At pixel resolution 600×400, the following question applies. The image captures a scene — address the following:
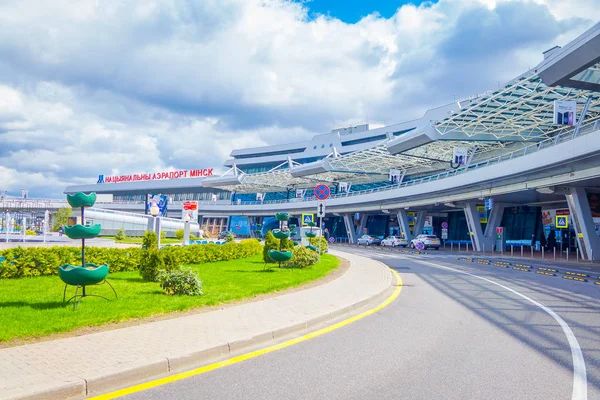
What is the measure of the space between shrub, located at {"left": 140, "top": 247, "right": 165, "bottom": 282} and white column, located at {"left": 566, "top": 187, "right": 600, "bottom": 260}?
2757 centimetres

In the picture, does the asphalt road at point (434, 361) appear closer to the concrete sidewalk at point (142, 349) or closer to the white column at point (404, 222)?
the concrete sidewalk at point (142, 349)

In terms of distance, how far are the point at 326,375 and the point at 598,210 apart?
33.1m

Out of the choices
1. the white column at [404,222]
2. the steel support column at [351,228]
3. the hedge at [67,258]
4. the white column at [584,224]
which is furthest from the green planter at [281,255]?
the steel support column at [351,228]

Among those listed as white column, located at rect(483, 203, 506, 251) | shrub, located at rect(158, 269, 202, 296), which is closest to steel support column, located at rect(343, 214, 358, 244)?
white column, located at rect(483, 203, 506, 251)

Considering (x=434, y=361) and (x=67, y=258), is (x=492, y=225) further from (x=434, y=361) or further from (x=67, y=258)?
(x=434, y=361)

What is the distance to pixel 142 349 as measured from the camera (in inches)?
257

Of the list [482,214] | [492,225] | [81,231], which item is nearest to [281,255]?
[81,231]

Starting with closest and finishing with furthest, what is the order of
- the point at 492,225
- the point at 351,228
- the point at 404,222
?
1. the point at 492,225
2. the point at 404,222
3. the point at 351,228

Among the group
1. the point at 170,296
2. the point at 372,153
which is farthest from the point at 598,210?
the point at 170,296

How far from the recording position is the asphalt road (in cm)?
523

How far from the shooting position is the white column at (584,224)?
29.7m

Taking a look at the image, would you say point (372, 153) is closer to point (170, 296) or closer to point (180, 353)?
point (170, 296)

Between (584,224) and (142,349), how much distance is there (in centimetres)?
3122

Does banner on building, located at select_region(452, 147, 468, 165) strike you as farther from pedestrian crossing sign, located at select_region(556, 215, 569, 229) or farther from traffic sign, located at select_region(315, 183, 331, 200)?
traffic sign, located at select_region(315, 183, 331, 200)
